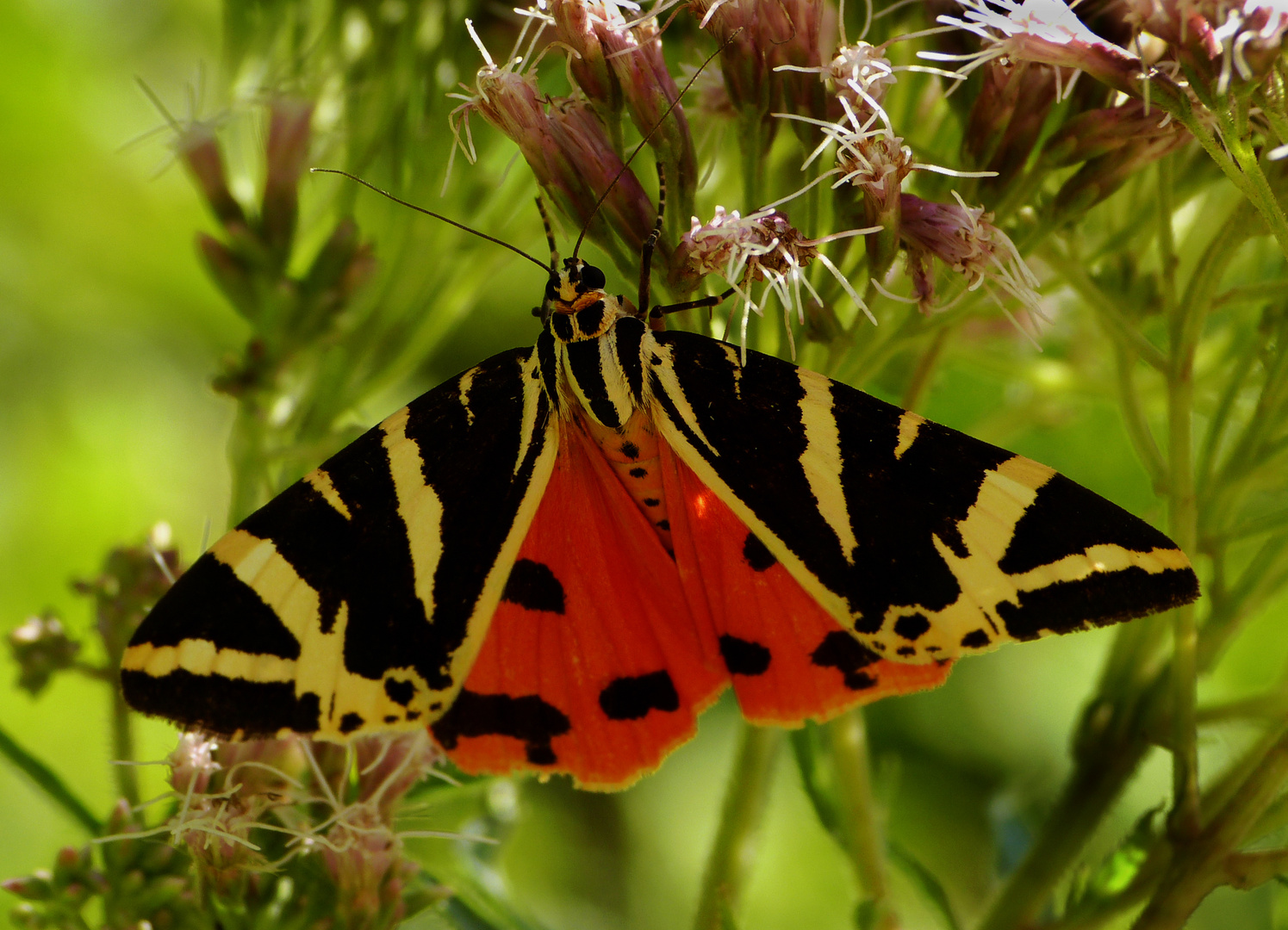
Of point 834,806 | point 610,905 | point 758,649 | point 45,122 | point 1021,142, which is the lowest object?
point 610,905

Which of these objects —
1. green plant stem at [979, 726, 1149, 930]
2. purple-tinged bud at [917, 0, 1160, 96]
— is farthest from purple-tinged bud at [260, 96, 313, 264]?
green plant stem at [979, 726, 1149, 930]

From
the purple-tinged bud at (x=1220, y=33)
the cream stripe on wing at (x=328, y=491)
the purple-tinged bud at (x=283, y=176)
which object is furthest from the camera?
the purple-tinged bud at (x=283, y=176)

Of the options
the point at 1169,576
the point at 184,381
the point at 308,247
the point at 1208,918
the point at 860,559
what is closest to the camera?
the point at 1169,576

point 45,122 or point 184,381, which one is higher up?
point 45,122

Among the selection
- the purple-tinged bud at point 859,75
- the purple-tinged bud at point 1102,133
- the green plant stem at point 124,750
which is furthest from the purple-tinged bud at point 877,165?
the green plant stem at point 124,750

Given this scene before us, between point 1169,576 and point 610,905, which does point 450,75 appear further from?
point 610,905

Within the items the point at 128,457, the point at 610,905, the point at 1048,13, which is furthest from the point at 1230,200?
the point at 128,457

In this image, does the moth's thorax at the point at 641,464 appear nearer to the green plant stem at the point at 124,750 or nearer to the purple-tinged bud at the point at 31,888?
the green plant stem at the point at 124,750
